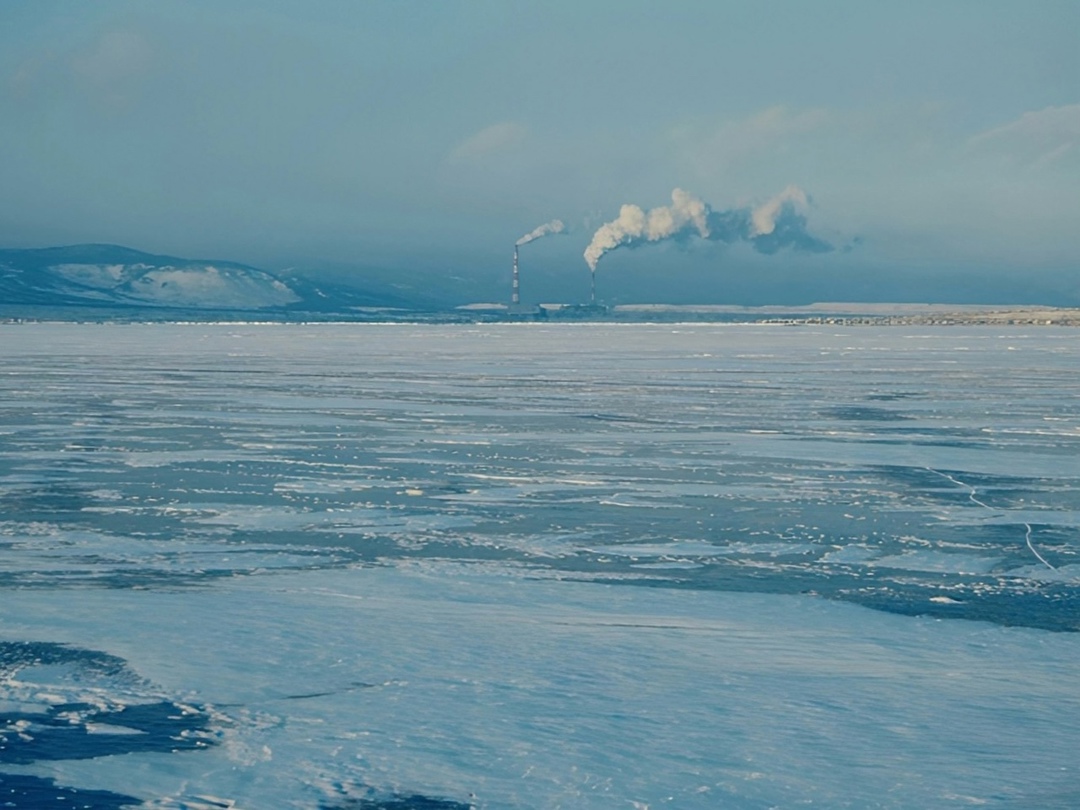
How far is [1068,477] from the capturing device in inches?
465

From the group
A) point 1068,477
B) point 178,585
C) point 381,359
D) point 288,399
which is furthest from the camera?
point 381,359

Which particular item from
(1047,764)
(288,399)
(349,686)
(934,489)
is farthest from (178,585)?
(288,399)

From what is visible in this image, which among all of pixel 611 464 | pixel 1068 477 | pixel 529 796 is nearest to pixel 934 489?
pixel 1068 477

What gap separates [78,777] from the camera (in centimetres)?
434

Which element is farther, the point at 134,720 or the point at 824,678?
the point at 824,678

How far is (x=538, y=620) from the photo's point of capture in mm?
6496

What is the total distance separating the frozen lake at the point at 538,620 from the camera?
14.5 feet

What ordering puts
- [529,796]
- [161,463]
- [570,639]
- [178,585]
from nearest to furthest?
[529,796], [570,639], [178,585], [161,463]

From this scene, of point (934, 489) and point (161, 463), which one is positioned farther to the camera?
point (161, 463)

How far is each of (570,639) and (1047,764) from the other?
2252 mm

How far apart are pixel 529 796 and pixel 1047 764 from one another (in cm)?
172

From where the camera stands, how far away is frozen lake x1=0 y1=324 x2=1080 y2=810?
4434mm

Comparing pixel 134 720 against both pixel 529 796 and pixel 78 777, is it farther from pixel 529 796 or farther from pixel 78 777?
pixel 529 796

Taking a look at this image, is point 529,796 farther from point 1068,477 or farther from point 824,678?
point 1068,477
